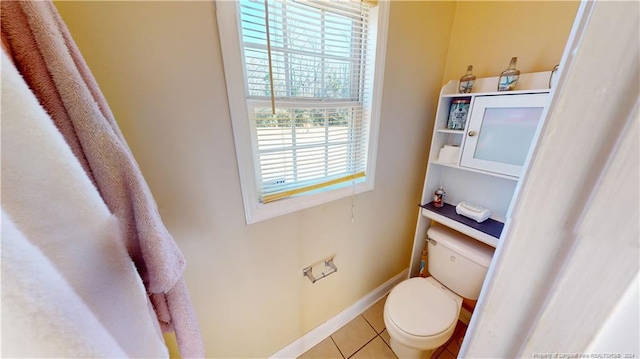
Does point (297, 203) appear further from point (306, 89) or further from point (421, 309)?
point (421, 309)

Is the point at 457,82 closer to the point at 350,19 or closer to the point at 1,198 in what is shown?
the point at 350,19

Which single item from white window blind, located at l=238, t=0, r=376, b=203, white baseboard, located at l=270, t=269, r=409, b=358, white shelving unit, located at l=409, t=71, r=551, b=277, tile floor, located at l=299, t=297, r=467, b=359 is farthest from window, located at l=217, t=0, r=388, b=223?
tile floor, located at l=299, t=297, r=467, b=359

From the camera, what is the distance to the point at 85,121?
14.8 inches

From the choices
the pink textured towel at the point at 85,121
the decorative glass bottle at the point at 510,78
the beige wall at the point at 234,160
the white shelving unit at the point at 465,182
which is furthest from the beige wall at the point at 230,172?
the decorative glass bottle at the point at 510,78

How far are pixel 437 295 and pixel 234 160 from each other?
1.38 metres

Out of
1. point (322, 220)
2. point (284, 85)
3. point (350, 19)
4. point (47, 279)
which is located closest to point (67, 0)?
point (284, 85)

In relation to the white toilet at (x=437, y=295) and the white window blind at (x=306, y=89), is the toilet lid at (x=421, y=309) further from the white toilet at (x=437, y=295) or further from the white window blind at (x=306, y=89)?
the white window blind at (x=306, y=89)

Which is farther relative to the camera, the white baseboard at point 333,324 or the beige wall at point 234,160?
the white baseboard at point 333,324

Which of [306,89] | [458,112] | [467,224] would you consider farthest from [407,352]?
[306,89]

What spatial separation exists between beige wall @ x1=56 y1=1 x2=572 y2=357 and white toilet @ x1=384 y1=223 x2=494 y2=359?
0.30m

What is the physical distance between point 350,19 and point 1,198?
1.17 meters

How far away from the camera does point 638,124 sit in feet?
0.44

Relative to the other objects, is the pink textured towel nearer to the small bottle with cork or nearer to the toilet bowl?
the toilet bowl

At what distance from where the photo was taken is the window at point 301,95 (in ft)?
2.56
